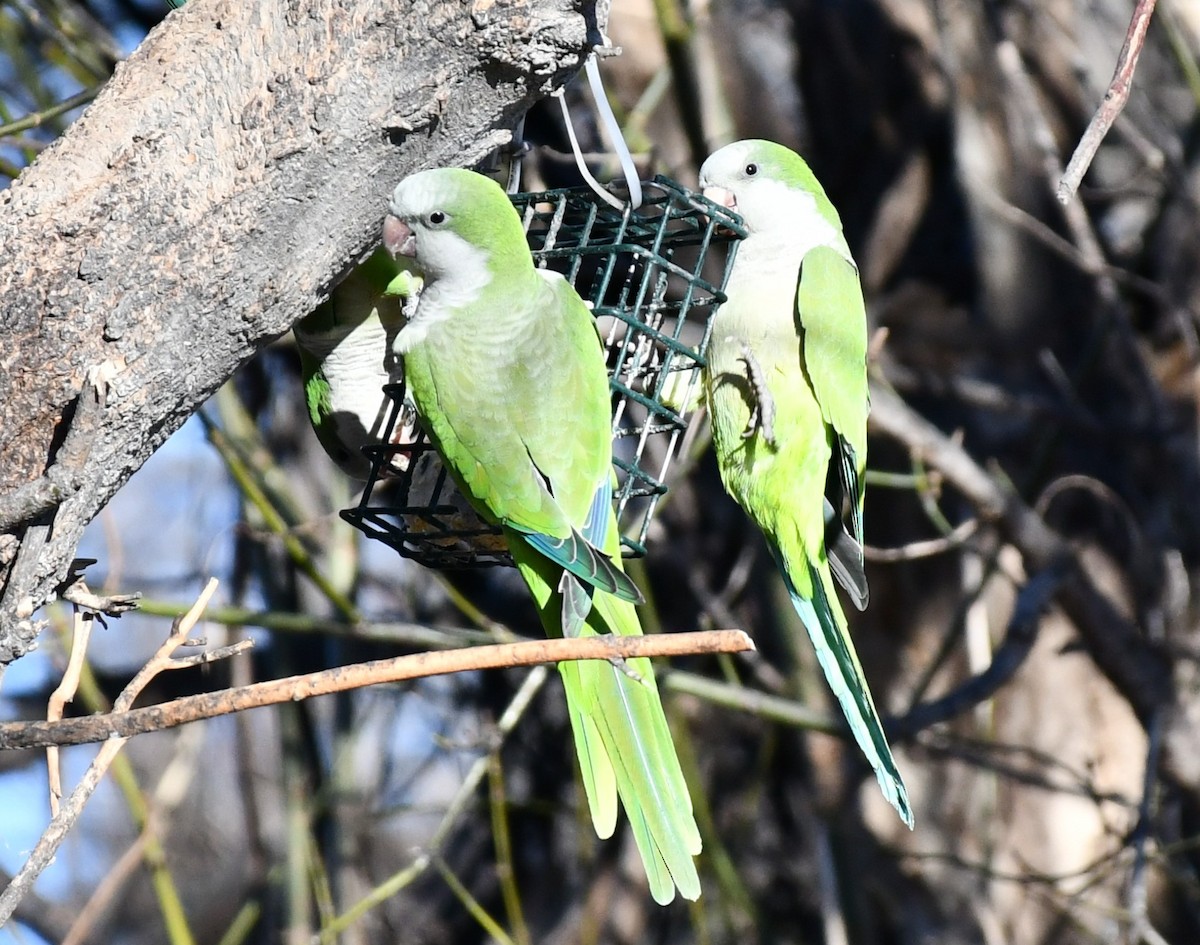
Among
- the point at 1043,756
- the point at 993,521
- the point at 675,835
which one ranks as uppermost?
the point at 675,835

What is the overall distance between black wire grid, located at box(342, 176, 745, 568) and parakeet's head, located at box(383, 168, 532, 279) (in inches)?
10.4

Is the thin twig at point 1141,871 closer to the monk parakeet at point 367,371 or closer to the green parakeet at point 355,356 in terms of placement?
the monk parakeet at point 367,371

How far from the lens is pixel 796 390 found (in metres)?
3.07

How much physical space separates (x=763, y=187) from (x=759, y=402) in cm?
52

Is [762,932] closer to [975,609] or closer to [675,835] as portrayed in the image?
[975,609]

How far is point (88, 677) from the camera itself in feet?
15.2

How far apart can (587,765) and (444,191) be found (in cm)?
110

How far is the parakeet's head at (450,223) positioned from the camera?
92.2 inches

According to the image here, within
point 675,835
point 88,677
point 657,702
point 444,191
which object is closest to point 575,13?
point 444,191

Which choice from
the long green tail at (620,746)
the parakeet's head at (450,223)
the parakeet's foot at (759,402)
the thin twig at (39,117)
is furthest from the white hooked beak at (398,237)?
the thin twig at (39,117)

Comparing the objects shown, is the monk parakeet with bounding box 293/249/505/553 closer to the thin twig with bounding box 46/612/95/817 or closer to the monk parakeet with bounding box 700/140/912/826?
the monk parakeet with bounding box 700/140/912/826

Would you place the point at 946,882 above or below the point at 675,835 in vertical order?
below

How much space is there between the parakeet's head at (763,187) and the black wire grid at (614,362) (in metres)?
0.06

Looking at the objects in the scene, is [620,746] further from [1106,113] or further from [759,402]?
[1106,113]
